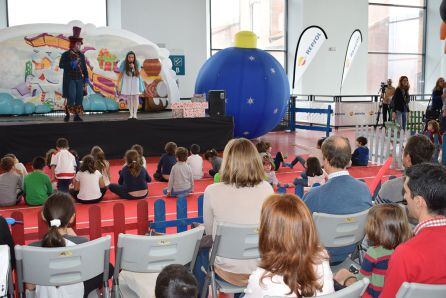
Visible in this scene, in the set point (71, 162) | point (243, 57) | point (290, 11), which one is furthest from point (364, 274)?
point (290, 11)

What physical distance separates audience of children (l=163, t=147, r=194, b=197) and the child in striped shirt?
14.6 feet

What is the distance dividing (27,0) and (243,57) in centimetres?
780

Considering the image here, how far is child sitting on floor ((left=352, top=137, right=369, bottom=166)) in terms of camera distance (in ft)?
31.8

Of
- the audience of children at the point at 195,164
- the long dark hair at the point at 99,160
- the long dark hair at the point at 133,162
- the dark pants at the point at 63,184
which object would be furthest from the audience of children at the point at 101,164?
the audience of children at the point at 195,164

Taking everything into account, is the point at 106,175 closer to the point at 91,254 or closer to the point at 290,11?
the point at 91,254

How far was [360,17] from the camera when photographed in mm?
20172

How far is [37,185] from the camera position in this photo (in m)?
6.70

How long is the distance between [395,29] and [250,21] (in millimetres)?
6864

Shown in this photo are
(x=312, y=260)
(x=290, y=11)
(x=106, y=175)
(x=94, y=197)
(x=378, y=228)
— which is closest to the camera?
(x=312, y=260)

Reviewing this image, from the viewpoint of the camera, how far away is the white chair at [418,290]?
2002mm

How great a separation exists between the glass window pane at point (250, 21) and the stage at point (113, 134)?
8303 millimetres

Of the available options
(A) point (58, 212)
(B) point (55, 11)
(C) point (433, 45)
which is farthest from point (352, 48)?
(A) point (58, 212)

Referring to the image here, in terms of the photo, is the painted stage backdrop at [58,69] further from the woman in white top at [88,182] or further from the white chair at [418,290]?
the white chair at [418,290]

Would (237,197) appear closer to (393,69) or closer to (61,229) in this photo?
(61,229)
